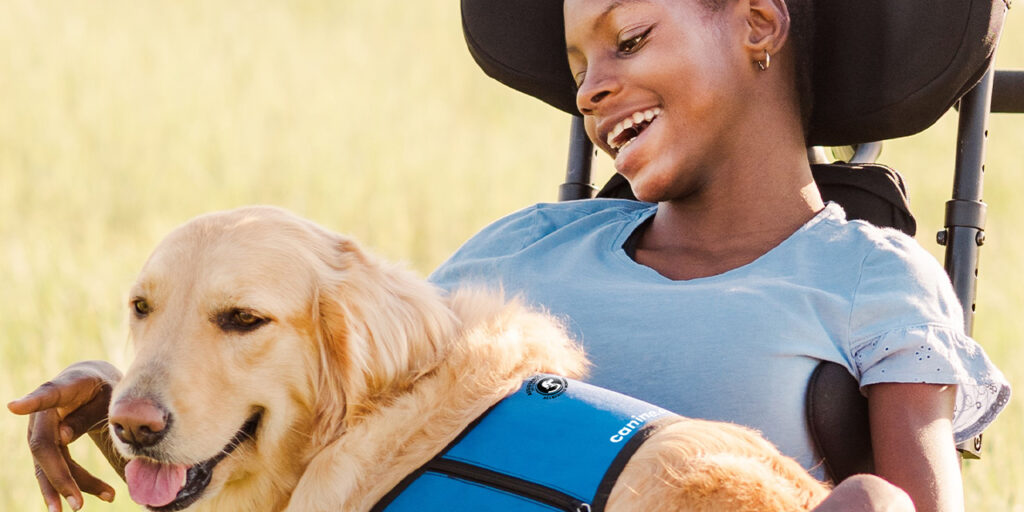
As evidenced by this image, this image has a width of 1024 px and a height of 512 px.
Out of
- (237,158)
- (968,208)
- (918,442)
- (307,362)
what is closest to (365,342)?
(307,362)

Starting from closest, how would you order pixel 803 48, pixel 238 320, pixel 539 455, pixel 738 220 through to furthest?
pixel 539 455 → pixel 238 320 → pixel 738 220 → pixel 803 48

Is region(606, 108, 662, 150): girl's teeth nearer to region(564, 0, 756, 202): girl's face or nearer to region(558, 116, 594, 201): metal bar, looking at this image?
region(564, 0, 756, 202): girl's face

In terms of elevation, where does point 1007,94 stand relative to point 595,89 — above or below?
below

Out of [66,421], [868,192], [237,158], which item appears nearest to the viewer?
[66,421]

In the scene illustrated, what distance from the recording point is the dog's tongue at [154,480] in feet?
6.90

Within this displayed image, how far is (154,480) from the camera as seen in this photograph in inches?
83.0

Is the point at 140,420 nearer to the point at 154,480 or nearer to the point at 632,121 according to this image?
the point at 154,480

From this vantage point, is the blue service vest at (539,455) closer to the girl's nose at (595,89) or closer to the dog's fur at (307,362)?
the dog's fur at (307,362)

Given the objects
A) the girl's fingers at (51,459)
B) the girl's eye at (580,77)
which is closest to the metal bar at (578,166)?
the girl's eye at (580,77)

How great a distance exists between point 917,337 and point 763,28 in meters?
0.92

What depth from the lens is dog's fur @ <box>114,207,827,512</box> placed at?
2.05 m

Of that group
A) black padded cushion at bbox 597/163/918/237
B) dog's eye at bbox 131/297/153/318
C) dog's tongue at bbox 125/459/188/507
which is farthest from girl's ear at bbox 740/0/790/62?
dog's tongue at bbox 125/459/188/507

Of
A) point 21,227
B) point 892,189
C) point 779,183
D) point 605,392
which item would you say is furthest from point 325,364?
point 21,227

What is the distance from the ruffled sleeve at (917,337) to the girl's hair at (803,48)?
596 millimetres
